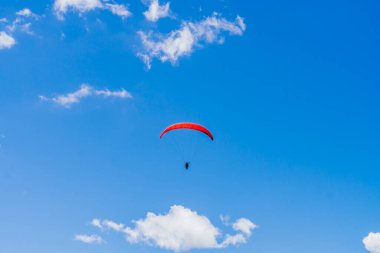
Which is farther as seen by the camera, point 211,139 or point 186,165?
point 186,165

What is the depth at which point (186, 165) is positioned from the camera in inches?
2247

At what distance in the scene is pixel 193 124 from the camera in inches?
2066

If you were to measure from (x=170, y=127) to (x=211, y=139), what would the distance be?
5721mm

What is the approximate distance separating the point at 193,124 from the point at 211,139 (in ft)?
10.3

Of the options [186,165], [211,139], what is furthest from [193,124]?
[186,165]

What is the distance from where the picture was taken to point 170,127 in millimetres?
53344

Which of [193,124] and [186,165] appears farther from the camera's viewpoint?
[186,165]

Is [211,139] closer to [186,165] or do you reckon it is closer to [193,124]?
[193,124]

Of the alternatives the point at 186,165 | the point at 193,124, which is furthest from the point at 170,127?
the point at 186,165

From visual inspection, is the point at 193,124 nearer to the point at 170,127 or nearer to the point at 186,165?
the point at 170,127

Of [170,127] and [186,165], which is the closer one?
[170,127]

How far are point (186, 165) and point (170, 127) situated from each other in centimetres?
694
